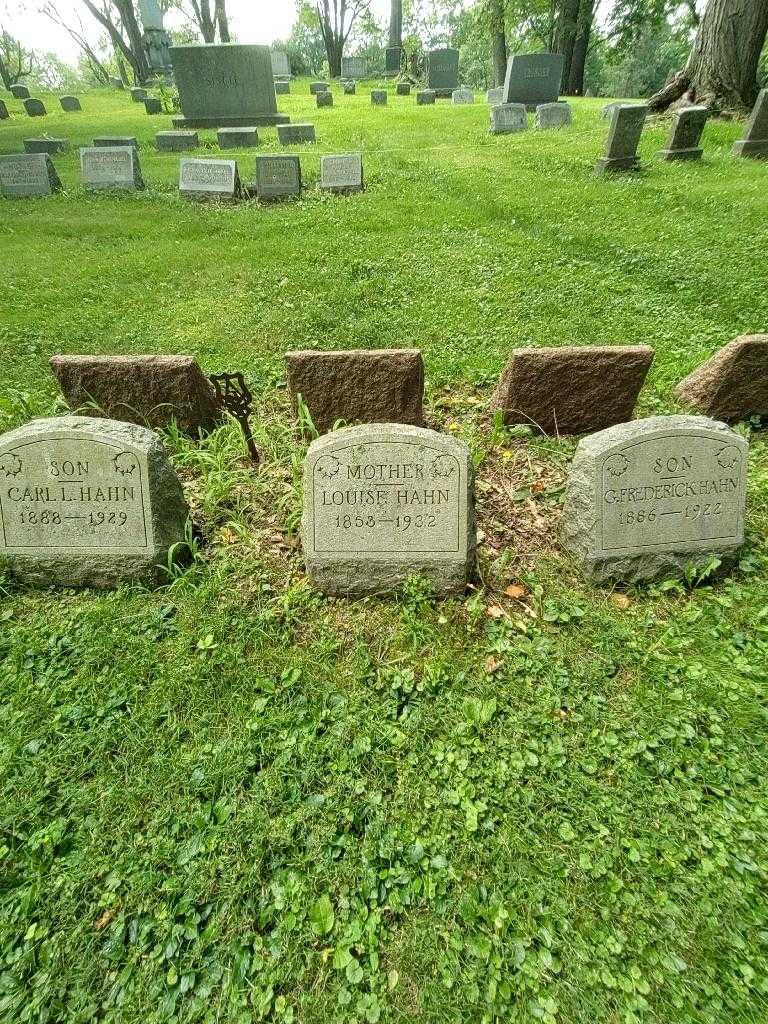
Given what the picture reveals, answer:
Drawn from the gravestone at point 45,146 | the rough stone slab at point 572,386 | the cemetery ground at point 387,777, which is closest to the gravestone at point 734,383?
the cemetery ground at point 387,777

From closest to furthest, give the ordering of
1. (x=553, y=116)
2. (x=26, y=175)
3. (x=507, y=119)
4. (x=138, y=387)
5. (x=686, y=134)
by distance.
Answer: (x=138, y=387) < (x=686, y=134) < (x=26, y=175) < (x=507, y=119) < (x=553, y=116)

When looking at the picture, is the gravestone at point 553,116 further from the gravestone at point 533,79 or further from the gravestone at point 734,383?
the gravestone at point 734,383

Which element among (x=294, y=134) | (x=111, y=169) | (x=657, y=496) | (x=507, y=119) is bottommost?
(x=657, y=496)

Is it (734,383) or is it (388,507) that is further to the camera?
(734,383)

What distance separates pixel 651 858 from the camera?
209 cm

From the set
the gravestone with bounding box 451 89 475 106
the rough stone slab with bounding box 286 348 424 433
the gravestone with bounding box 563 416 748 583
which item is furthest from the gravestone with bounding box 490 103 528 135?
the gravestone with bounding box 563 416 748 583

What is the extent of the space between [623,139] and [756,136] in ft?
8.48

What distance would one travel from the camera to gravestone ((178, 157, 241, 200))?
9.89m

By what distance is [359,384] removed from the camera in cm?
412

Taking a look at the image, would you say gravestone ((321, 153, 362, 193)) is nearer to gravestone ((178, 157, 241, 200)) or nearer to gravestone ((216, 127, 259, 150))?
gravestone ((178, 157, 241, 200))

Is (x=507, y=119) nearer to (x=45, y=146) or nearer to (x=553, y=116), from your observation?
(x=553, y=116)

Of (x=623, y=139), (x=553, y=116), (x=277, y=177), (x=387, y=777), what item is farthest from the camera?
(x=553, y=116)

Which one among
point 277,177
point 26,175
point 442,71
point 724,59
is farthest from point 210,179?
point 442,71

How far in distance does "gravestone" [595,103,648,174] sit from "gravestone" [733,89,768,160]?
77.2 inches
